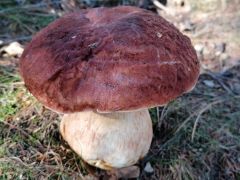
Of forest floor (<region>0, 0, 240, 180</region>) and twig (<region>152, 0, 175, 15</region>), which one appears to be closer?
forest floor (<region>0, 0, 240, 180</region>)

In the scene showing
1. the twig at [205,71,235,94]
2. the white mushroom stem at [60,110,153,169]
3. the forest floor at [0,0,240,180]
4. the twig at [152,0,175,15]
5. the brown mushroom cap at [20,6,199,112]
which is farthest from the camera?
the twig at [152,0,175,15]

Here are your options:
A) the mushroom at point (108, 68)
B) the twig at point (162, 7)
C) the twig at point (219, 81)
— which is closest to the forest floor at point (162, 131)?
the twig at point (219, 81)

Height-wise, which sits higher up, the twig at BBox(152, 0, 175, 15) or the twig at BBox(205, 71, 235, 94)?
the twig at BBox(152, 0, 175, 15)

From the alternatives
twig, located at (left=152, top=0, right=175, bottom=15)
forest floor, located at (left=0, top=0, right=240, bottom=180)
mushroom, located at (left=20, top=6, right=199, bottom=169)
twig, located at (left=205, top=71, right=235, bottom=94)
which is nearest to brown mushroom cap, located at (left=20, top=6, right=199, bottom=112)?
mushroom, located at (left=20, top=6, right=199, bottom=169)

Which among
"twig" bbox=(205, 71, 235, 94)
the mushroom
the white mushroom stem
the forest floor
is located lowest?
"twig" bbox=(205, 71, 235, 94)

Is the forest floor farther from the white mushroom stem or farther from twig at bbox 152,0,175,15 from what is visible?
twig at bbox 152,0,175,15

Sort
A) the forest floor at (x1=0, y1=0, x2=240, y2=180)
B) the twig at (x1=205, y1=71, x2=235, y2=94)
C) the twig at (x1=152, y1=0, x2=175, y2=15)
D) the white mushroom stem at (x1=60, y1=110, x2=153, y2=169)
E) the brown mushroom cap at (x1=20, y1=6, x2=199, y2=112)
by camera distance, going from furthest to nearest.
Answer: the twig at (x1=152, y1=0, x2=175, y2=15), the twig at (x1=205, y1=71, x2=235, y2=94), the forest floor at (x1=0, y1=0, x2=240, y2=180), the white mushroom stem at (x1=60, y1=110, x2=153, y2=169), the brown mushroom cap at (x1=20, y1=6, x2=199, y2=112)

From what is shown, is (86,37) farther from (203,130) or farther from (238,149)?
(238,149)

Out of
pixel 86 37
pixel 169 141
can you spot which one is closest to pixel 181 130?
pixel 169 141

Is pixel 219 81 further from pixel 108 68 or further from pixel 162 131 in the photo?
pixel 108 68
